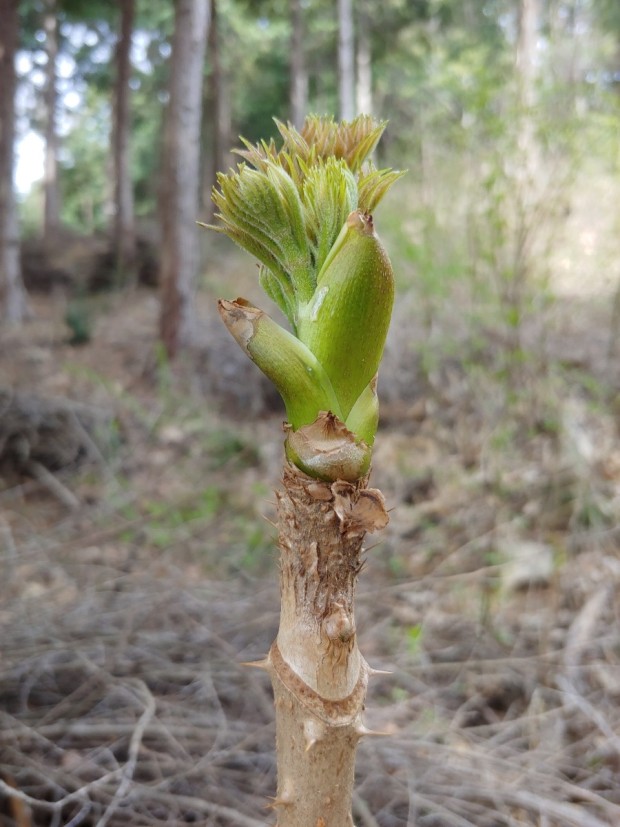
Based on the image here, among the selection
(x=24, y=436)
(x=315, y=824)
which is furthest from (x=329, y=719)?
(x=24, y=436)

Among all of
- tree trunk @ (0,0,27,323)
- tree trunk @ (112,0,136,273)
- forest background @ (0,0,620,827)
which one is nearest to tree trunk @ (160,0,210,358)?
forest background @ (0,0,620,827)

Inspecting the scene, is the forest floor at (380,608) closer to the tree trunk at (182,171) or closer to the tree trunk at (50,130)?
the tree trunk at (182,171)

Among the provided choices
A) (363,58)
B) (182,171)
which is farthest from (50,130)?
(182,171)

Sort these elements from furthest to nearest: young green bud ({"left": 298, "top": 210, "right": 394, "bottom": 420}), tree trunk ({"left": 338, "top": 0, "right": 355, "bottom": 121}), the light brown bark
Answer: the light brown bark
tree trunk ({"left": 338, "top": 0, "right": 355, "bottom": 121})
young green bud ({"left": 298, "top": 210, "right": 394, "bottom": 420})

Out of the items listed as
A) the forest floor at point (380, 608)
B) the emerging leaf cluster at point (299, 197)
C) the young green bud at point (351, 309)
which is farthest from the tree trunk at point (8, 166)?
the young green bud at point (351, 309)

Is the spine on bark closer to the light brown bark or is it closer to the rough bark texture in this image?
the rough bark texture

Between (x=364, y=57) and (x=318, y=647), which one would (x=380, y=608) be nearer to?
(x=318, y=647)

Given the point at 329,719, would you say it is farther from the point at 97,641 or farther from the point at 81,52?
the point at 81,52
